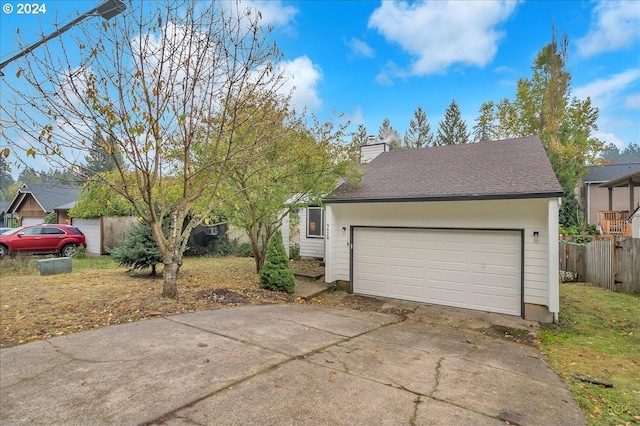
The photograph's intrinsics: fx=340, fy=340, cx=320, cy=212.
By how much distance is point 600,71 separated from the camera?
14086 mm

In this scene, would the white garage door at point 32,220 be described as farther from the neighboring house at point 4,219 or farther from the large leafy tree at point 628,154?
the large leafy tree at point 628,154

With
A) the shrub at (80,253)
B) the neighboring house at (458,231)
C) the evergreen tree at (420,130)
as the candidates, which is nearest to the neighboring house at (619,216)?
the neighboring house at (458,231)

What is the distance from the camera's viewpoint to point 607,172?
25.5 metres

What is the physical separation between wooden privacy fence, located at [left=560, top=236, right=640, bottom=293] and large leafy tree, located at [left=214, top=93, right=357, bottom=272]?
23.1ft

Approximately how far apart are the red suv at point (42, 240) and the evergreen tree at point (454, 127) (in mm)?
33267

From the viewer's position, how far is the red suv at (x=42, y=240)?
44.2ft

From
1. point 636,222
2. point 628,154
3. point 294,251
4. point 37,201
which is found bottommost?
point 294,251

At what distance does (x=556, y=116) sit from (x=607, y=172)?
6.45m

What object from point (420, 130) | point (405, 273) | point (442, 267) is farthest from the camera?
point (420, 130)

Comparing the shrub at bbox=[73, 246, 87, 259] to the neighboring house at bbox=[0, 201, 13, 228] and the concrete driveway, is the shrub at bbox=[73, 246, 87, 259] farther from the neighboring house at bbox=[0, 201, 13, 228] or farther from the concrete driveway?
the neighboring house at bbox=[0, 201, 13, 228]

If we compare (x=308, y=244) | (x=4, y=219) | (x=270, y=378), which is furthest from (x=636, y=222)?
(x=4, y=219)

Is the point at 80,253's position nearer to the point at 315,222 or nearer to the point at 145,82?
the point at 315,222

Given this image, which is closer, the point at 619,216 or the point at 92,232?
the point at 92,232

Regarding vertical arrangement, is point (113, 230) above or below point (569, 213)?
below
